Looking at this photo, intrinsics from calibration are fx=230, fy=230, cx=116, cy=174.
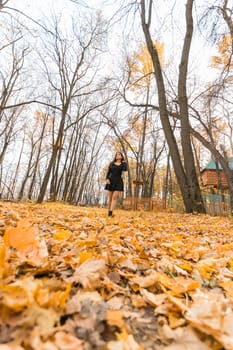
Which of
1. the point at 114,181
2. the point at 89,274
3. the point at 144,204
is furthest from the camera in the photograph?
the point at 144,204

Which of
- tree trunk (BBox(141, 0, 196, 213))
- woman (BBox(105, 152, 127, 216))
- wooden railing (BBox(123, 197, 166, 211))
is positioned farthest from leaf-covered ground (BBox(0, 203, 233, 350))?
wooden railing (BBox(123, 197, 166, 211))

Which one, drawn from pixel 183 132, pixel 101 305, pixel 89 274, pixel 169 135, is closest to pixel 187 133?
pixel 183 132

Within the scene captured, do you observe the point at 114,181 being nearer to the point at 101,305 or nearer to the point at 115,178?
the point at 115,178

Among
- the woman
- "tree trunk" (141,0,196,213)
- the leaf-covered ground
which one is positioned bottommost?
the leaf-covered ground

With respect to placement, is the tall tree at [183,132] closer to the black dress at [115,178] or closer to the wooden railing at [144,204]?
the black dress at [115,178]

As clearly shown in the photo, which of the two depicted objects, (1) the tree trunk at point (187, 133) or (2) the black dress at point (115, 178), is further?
(1) the tree trunk at point (187, 133)

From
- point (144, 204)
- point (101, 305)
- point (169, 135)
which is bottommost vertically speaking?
point (101, 305)

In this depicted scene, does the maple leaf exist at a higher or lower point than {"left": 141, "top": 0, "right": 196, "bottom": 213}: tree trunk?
lower

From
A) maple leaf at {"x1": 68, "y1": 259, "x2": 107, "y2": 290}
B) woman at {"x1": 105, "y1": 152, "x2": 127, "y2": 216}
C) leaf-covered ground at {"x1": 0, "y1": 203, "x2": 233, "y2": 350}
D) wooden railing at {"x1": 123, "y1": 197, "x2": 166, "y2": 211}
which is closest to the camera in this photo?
leaf-covered ground at {"x1": 0, "y1": 203, "x2": 233, "y2": 350}

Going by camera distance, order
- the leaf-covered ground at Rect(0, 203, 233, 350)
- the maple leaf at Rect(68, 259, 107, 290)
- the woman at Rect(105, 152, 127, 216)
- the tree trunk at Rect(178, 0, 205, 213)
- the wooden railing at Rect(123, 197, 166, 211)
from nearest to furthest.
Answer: the leaf-covered ground at Rect(0, 203, 233, 350), the maple leaf at Rect(68, 259, 107, 290), the woman at Rect(105, 152, 127, 216), the tree trunk at Rect(178, 0, 205, 213), the wooden railing at Rect(123, 197, 166, 211)

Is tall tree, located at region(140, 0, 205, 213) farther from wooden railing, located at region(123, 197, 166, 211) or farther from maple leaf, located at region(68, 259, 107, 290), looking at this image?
wooden railing, located at region(123, 197, 166, 211)

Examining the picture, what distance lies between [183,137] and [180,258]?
535 cm

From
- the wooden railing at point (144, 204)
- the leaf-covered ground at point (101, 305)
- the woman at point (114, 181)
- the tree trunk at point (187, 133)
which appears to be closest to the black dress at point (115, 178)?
the woman at point (114, 181)

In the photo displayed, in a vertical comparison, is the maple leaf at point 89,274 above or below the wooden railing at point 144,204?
below
